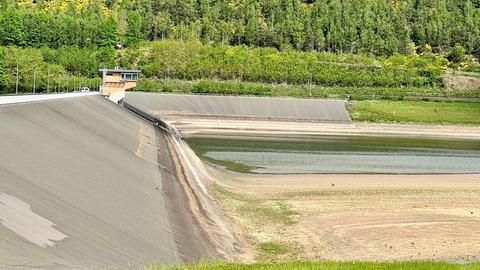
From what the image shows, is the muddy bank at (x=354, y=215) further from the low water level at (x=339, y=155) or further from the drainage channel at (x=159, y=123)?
the drainage channel at (x=159, y=123)

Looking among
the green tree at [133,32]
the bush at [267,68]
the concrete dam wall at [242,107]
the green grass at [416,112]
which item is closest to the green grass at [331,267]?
the concrete dam wall at [242,107]

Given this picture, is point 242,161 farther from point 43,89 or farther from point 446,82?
point 446,82

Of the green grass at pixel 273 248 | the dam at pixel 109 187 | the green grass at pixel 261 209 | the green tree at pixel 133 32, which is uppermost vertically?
the green tree at pixel 133 32

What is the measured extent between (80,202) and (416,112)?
339 feet

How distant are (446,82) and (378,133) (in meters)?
58.3

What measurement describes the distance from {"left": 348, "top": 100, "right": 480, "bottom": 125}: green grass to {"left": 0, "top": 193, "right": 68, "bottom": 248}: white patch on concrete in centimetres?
9485

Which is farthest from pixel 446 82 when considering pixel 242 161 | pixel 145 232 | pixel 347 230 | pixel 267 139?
pixel 145 232

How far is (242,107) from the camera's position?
364ft

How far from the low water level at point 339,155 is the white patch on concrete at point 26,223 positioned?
31770 mm

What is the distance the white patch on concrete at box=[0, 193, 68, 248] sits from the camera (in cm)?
1553

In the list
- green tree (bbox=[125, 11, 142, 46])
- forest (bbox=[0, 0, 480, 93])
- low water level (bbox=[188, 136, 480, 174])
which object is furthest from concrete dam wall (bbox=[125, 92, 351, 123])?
green tree (bbox=[125, 11, 142, 46])

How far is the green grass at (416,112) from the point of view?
109875mm

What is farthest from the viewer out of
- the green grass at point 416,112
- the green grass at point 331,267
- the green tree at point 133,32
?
the green tree at point 133,32

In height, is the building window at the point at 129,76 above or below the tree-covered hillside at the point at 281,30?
below
